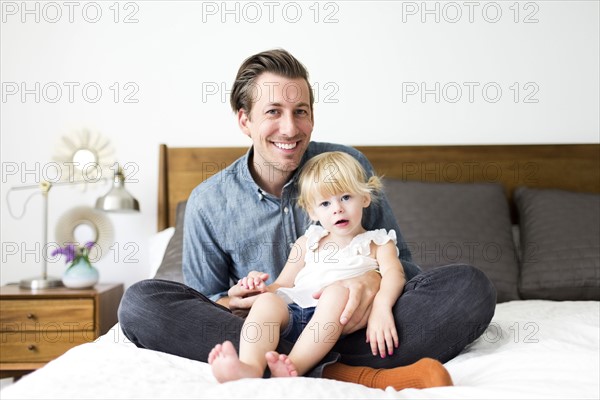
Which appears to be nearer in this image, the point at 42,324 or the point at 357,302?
the point at 357,302

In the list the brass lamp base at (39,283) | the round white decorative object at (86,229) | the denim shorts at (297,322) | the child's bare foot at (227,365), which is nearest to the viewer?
the child's bare foot at (227,365)

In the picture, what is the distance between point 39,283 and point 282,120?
1.40 meters

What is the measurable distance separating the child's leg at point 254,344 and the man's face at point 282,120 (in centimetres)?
45

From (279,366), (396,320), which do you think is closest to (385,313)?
(396,320)

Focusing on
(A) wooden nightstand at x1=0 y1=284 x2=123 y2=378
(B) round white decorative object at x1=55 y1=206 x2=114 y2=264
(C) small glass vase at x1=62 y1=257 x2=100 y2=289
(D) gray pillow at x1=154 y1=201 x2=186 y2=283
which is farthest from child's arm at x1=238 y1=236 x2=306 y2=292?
(B) round white decorative object at x1=55 y1=206 x2=114 y2=264

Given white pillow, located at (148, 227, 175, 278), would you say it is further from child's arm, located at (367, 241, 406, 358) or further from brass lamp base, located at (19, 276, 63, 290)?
child's arm, located at (367, 241, 406, 358)

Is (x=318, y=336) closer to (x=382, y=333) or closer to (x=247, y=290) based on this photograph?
(x=382, y=333)

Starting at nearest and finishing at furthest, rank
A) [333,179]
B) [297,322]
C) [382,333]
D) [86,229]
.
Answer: [382,333] → [297,322] → [333,179] → [86,229]

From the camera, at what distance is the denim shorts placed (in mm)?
1378

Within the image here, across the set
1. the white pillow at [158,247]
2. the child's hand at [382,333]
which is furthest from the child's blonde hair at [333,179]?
the white pillow at [158,247]

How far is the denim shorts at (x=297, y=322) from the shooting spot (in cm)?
138

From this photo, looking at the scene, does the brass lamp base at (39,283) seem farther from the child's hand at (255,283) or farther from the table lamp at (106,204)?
the child's hand at (255,283)

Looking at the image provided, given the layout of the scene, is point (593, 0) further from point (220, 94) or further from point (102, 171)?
point (102, 171)

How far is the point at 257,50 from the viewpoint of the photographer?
2.86 meters
